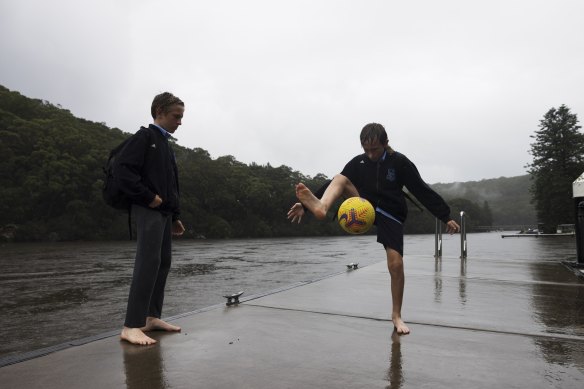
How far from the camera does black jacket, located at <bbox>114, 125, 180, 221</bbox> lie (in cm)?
275

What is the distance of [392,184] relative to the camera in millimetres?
3318

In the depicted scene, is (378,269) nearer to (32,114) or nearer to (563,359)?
(563,359)

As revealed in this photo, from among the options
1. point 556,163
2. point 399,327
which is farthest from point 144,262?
point 556,163

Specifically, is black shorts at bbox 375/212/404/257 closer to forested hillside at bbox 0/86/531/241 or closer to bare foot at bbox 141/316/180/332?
bare foot at bbox 141/316/180/332

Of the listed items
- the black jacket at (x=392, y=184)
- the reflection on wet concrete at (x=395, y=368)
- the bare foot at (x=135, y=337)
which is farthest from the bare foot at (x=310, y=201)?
the bare foot at (x=135, y=337)

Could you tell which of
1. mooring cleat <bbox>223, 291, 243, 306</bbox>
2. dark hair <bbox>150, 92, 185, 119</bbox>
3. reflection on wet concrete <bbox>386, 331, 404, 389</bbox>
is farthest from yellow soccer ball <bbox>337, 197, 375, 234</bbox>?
dark hair <bbox>150, 92, 185, 119</bbox>

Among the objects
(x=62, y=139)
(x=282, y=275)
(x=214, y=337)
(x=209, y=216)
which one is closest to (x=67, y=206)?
(x=62, y=139)

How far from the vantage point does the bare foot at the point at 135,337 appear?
2.77 m

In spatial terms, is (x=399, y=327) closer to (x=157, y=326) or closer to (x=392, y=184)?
(x=392, y=184)

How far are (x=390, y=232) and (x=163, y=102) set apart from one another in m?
1.94

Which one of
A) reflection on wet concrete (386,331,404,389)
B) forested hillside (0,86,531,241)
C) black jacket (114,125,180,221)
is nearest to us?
reflection on wet concrete (386,331,404,389)

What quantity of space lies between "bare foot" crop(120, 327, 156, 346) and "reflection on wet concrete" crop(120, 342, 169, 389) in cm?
4

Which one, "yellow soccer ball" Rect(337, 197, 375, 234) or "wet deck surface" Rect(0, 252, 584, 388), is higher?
"yellow soccer ball" Rect(337, 197, 375, 234)

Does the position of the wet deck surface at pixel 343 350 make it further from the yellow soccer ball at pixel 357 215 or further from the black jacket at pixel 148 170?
the black jacket at pixel 148 170
